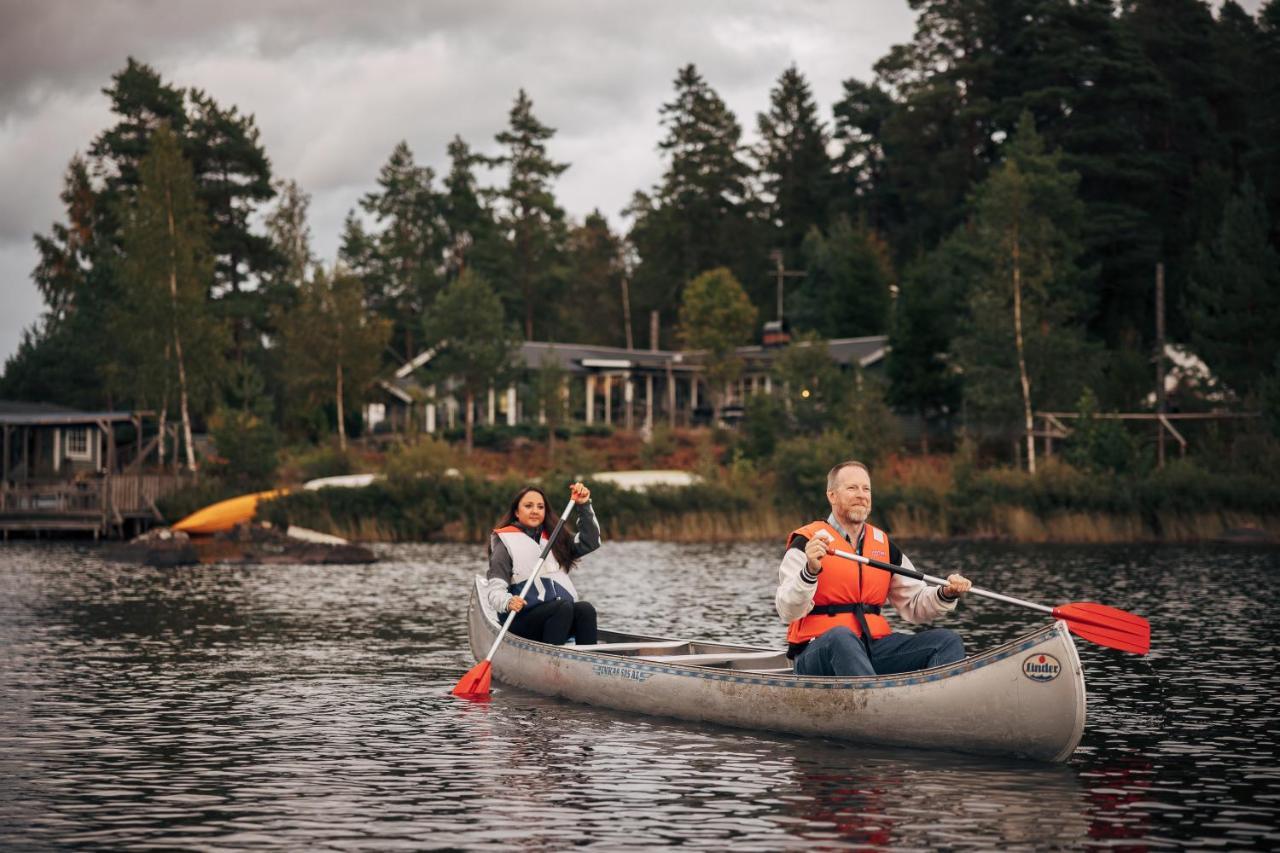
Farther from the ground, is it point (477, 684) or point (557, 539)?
point (557, 539)

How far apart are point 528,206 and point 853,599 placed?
9144 centimetres

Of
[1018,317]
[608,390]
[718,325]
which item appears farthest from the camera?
[608,390]

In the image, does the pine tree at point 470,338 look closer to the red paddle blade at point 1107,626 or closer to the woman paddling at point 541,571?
the woman paddling at point 541,571

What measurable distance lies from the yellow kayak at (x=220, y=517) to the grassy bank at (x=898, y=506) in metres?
0.65

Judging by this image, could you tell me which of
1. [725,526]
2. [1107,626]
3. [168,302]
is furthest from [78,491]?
[1107,626]

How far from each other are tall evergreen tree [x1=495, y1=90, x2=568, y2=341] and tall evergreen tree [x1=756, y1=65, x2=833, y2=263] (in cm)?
1329

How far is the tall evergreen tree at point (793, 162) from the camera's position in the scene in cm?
10131

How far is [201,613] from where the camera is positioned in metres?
27.9

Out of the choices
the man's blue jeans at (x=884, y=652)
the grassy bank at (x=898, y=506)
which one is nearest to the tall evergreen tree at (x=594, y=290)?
the grassy bank at (x=898, y=506)

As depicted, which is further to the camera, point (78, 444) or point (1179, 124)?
point (1179, 124)

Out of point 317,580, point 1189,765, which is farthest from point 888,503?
point 1189,765

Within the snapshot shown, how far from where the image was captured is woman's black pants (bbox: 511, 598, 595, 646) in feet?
56.4

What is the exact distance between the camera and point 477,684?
17125 mm

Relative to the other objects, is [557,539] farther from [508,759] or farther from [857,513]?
[857,513]
